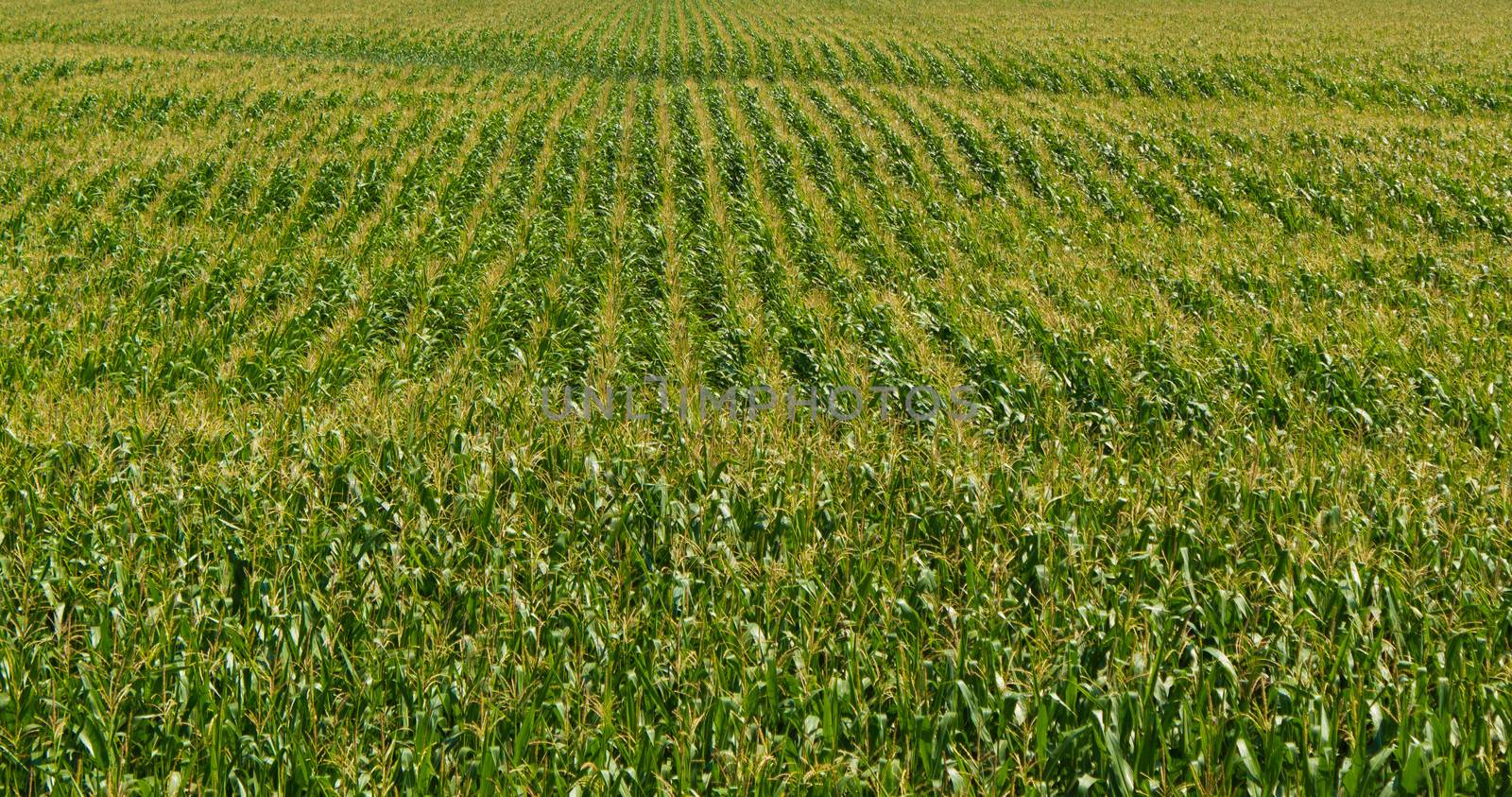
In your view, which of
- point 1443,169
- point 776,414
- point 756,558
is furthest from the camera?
point 1443,169

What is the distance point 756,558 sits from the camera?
179 inches

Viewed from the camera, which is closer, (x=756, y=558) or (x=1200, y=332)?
(x=756, y=558)

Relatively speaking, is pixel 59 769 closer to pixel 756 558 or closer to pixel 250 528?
pixel 250 528

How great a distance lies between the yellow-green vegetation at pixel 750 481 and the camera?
3234mm

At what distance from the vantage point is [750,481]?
5.10m

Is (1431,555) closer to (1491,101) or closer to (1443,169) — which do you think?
(1443,169)

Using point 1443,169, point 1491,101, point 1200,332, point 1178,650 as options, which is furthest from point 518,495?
point 1491,101

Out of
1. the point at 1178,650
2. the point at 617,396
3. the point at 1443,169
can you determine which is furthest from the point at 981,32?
the point at 1178,650

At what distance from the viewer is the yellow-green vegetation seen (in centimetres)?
323

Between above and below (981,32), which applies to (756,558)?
below

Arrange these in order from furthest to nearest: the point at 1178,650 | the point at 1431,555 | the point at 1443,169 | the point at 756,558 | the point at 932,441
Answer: the point at 1443,169 → the point at 932,441 → the point at 756,558 → the point at 1431,555 → the point at 1178,650

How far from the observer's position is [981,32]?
111 ft

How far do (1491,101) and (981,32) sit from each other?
17151 mm

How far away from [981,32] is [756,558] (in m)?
33.6
